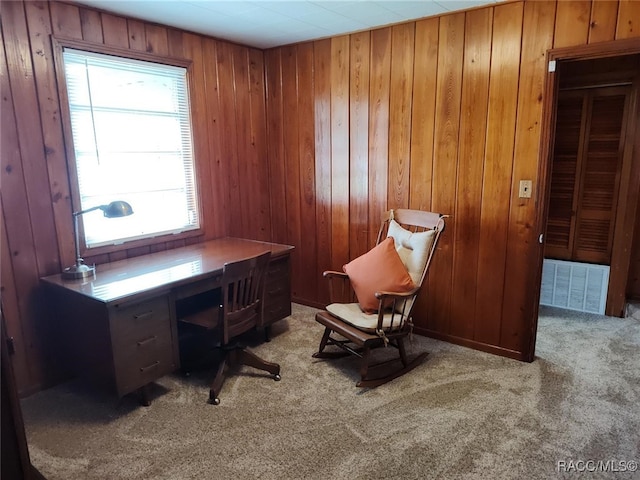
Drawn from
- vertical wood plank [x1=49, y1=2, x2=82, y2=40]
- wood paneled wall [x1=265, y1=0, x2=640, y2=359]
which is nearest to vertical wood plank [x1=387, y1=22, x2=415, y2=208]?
wood paneled wall [x1=265, y1=0, x2=640, y2=359]

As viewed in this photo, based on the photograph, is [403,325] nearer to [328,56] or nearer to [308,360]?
[308,360]

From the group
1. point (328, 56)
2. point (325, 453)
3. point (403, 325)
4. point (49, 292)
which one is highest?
point (328, 56)

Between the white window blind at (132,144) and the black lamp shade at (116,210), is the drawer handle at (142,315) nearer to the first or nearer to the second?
the black lamp shade at (116,210)

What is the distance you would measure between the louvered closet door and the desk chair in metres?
3.05

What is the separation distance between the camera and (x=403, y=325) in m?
2.78

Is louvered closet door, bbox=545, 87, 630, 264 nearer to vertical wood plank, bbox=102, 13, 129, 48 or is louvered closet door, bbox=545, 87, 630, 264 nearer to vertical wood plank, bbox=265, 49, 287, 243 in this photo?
vertical wood plank, bbox=265, 49, 287, 243

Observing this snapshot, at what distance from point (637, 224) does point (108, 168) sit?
4502mm

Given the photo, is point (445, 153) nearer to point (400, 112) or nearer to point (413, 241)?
point (400, 112)

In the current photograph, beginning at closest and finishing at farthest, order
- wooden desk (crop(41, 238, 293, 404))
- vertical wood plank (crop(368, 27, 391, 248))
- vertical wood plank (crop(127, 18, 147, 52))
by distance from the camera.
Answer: wooden desk (crop(41, 238, 293, 404)) < vertical wood plank (crop(127, 18, 147, 52)) < vertical wood plank (crop(368, 27, 391, 248))

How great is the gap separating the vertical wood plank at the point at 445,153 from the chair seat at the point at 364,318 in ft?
2.23

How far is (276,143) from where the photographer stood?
4.04m

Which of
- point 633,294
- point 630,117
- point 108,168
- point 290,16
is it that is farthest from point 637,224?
point 108,168

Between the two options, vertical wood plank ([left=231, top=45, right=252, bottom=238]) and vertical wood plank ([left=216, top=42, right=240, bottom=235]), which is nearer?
vertical wood plank ([left=216, top=42, right=240, bottom=235])

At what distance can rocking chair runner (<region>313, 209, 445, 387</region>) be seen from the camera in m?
2.67
